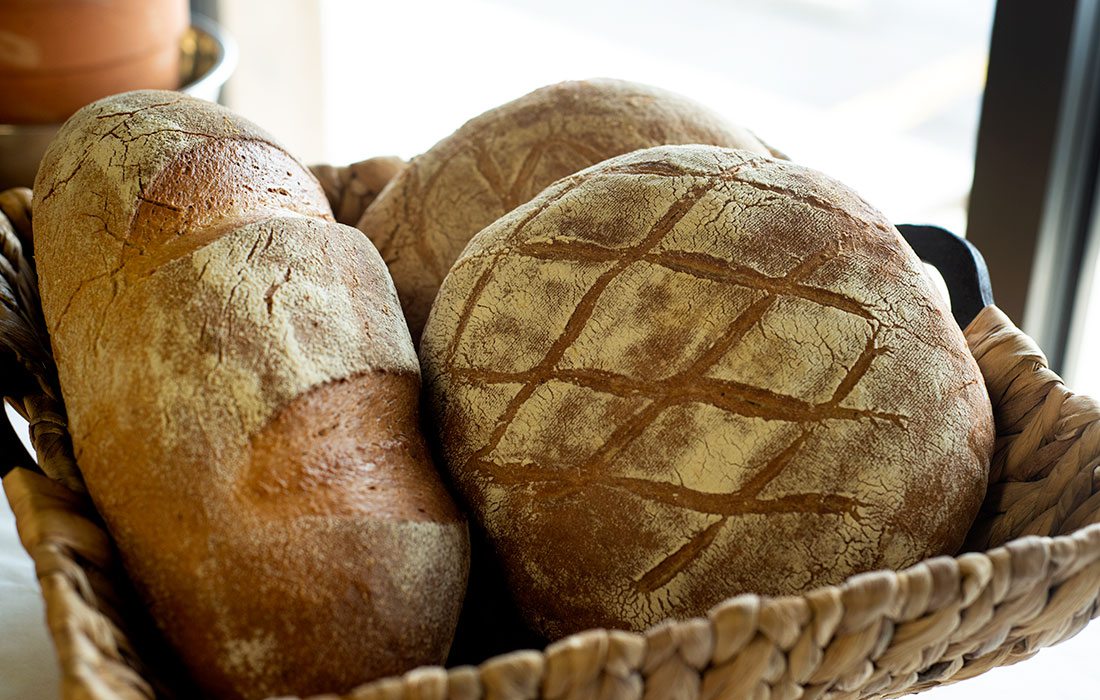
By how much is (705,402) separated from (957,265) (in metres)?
0.36

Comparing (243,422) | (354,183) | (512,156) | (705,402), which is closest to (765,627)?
(705,402)

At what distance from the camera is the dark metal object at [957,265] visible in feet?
2.73

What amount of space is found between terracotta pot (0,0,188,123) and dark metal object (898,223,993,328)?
811 millimetres

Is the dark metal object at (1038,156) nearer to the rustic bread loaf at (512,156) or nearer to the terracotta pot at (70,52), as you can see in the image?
the rustic bread loaf at (512,156)

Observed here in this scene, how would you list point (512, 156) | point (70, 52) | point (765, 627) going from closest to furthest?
point (765, 627)
point (512, 156)
point (70, 52)

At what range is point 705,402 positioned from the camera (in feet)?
1.92

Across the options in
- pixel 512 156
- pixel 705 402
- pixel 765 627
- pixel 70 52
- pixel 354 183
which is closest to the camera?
pixel 765 627

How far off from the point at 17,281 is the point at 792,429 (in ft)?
1.72

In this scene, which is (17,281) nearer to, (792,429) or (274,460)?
(274,460)

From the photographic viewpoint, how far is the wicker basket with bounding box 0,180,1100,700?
45 centimetres

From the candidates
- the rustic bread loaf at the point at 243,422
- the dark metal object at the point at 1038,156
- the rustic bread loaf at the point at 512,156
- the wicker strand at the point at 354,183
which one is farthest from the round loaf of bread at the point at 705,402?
the dark metal object at the point at 1038,156

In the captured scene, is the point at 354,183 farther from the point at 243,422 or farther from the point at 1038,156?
the point at 1038,156

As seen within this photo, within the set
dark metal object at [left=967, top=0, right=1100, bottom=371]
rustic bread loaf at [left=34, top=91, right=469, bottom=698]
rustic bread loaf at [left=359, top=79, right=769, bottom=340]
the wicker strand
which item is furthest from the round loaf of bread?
dark metal object at [left=967, top=0, right=1100, bottom=371]

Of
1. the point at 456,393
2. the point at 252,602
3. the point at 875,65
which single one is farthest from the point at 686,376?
the point at 875,65
